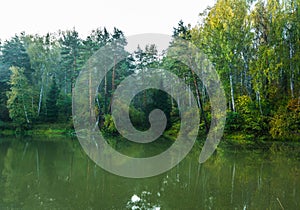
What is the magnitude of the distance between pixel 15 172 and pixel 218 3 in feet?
62.6

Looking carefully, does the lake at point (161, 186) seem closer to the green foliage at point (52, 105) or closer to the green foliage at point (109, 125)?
the green foliage at point (109, 125)

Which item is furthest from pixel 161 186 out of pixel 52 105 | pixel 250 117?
pixel 52 105

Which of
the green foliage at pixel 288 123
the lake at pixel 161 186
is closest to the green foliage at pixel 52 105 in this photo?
the lake at pixel 161 186

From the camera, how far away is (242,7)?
2225cm

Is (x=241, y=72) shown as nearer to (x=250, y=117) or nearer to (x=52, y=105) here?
(x=250, y=117)

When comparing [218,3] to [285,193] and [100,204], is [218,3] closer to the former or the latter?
[285,193]

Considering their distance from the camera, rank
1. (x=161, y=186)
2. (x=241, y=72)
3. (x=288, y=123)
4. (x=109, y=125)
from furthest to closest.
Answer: (x=109, y=125) < (x=241, y=72) < (x=288, y=123) < (x=161, y=186)

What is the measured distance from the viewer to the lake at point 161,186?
6.44 meters

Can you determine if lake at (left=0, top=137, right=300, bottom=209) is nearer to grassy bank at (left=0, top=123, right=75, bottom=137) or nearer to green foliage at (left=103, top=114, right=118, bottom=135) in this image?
green foliage at (left=103, top=114, right=118, bottom=135)

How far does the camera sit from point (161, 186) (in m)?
8.16

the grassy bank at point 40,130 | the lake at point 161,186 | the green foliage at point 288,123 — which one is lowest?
the lake at point 161,186

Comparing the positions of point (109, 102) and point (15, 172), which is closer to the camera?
point (15, 172)

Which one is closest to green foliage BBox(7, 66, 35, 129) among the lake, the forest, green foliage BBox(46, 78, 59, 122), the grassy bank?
the forest

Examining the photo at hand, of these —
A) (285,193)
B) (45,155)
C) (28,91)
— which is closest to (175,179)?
(285,193)
